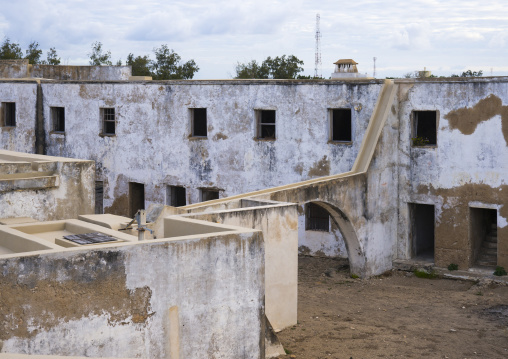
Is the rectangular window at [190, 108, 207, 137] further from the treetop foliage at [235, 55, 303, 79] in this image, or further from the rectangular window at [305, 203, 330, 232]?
the treetop foliage at [235, 55, 303, 79]

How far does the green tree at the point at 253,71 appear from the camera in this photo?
1412 inches

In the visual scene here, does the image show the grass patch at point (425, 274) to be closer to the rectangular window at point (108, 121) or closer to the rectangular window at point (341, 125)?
the rectangular window at point (341, 125)

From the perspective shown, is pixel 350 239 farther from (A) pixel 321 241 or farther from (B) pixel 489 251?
(B) pixel 489 251

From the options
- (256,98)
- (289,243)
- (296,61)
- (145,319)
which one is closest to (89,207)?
(289,243)

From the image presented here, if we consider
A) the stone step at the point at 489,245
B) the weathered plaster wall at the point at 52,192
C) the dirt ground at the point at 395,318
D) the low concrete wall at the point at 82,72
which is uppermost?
the low concrete wall at the point at 82,72

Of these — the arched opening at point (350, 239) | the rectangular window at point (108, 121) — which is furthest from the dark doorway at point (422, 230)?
the rectangular window at point (108, 121)

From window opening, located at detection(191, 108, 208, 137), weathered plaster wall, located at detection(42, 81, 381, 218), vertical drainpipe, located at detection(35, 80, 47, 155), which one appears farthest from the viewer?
vertical drainpipe, located at detection(35, 80, 47, 155)

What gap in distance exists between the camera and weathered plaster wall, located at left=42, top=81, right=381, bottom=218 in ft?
60.1

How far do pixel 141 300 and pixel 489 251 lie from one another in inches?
437

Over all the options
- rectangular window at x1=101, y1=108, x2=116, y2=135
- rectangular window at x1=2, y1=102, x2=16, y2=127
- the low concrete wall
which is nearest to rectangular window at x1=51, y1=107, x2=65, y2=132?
rectangular window at x1=2, y1=102, x2=16, y2=127

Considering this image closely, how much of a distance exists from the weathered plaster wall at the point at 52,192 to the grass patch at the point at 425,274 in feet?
25.6

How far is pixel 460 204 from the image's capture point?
16.8 m

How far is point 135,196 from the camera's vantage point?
22219 mm

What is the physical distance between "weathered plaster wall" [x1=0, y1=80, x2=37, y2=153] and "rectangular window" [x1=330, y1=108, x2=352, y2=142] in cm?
1028
